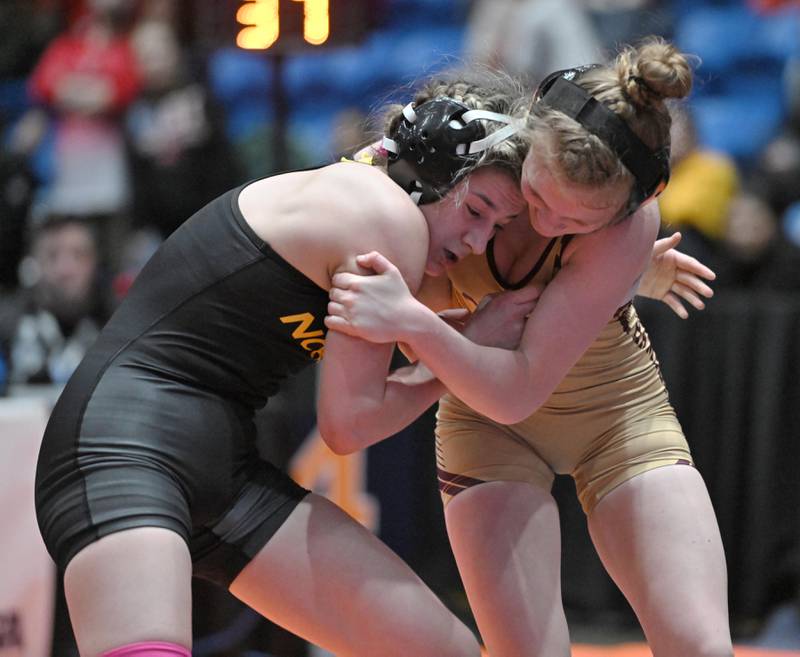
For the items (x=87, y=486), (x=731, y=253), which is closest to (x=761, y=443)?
(x=731, y=253)

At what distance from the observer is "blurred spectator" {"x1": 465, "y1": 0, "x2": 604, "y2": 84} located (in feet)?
21.0

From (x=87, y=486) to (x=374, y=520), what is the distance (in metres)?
2.69

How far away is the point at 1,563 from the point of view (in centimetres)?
384

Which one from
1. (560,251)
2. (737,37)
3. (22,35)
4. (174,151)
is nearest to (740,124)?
A: (737,37)

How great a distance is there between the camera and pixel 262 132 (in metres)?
7.27

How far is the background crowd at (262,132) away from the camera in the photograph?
5.04 meters

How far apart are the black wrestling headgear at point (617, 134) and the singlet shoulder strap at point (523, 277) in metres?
0.23

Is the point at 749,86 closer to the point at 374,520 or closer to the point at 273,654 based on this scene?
the point at 374,520

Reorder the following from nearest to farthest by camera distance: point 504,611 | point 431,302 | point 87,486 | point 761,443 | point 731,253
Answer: point 87,486, point 504,611, point 431,302, point 761,443, point 731,253

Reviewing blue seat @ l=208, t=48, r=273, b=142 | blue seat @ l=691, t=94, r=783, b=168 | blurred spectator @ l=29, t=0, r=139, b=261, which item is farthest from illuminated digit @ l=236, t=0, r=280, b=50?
blue seat @ l=208, t=48, r=273, b=142

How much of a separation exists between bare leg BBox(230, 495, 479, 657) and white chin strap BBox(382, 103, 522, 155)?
2.48 ft

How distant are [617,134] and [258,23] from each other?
215cm

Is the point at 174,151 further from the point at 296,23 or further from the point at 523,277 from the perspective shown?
the point at 523,277

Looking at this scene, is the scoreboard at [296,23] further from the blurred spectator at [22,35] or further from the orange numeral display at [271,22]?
the blurred spectator at [22,35]
